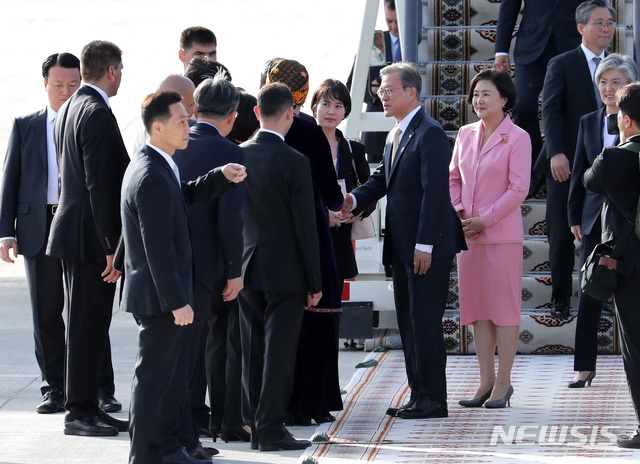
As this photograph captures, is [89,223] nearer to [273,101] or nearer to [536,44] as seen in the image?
[273,101]

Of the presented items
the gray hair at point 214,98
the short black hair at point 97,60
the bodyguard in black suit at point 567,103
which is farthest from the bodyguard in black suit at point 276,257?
the bodyguard in black suit at point 567,103

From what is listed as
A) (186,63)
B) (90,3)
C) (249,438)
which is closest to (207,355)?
(249,438)

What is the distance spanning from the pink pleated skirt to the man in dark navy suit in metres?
1.83

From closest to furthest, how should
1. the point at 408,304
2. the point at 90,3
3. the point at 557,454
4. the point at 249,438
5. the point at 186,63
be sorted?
the point at 557,454
the point at 249,438
the point at 408,304
the point at 186,63
the point at 90,3

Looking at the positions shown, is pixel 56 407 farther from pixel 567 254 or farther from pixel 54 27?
pixel 54 27

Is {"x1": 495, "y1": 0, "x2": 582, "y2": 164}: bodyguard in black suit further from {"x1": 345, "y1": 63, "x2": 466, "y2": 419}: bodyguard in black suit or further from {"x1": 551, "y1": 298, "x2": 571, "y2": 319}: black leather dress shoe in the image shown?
{"x1": 345, "y1": 63, "x2": 466, "y2": 419}: bodyguard in black suit

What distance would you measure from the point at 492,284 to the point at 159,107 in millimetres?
2184

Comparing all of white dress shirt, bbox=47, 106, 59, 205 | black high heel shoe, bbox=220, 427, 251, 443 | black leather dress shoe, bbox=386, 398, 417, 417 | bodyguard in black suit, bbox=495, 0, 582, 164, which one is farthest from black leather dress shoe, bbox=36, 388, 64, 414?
bodyguard in black suit, bbox=495, 0, 582, 164

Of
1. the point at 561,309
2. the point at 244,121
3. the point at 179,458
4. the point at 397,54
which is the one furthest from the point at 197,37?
the point at 179,458

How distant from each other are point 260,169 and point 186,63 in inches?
79.1

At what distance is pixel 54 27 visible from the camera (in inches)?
912

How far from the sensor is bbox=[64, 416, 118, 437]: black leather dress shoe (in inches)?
224

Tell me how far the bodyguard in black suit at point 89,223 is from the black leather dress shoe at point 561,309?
284 cm

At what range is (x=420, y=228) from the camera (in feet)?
19.6
